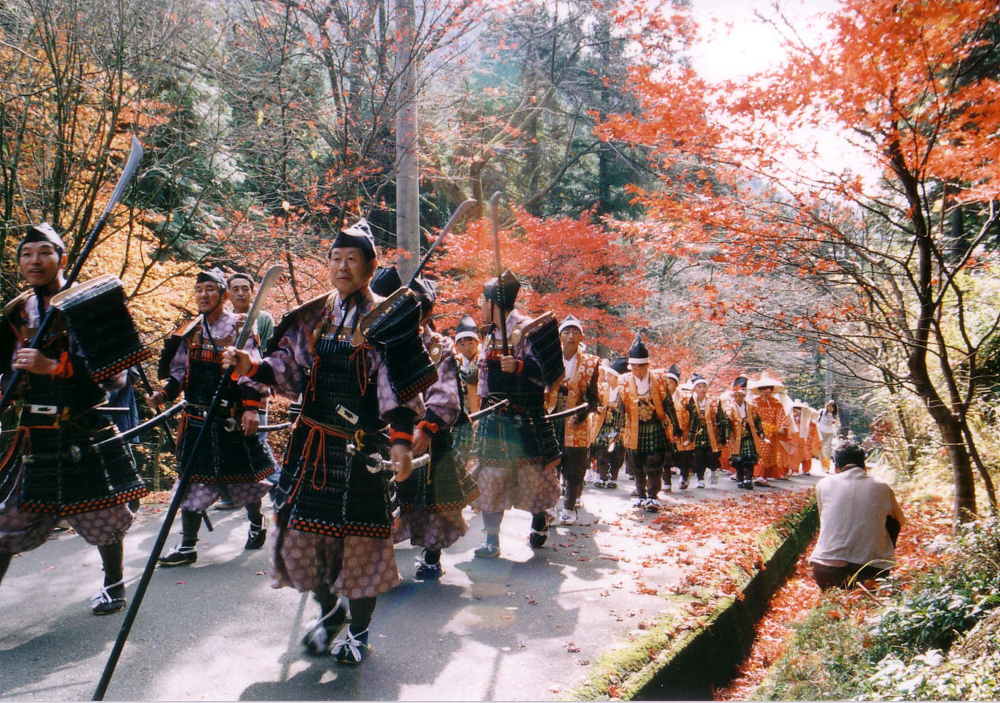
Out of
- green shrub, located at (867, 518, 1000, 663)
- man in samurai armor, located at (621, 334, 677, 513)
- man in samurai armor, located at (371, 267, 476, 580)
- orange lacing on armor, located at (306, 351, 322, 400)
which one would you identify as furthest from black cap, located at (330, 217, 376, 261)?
man in samurai armor, located at (621, 334, 677, 513)

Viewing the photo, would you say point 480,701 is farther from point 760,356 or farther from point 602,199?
point 760,356

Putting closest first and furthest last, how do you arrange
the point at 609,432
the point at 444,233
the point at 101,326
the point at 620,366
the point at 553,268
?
the point at 101,326 < the point at 444,233 < the point at 620,366 < the point at 609,432 < the point at 553,268

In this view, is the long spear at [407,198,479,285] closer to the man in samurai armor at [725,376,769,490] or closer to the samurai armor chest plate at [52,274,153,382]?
the samurai armor chest plate at [52,274,153,382]

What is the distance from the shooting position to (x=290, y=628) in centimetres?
429

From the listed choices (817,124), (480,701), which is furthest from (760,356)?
(480,701)

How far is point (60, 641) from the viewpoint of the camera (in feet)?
12.8

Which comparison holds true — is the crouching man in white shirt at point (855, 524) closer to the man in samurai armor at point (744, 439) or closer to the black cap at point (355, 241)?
the black cap at point (355, 241)

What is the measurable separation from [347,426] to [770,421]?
41.1ft

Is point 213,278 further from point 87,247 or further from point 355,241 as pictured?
point 355,241

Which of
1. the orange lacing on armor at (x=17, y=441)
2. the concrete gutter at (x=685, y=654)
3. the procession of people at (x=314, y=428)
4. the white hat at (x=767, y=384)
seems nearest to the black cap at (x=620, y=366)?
the white hat at (x=767, y=384)

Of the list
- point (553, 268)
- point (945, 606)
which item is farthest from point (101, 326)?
point (553, 268)

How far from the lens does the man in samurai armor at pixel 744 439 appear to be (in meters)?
13.8

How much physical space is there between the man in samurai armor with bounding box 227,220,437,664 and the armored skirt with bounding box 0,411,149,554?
48.4 inches

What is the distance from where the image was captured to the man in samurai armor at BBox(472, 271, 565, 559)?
6188 mm
